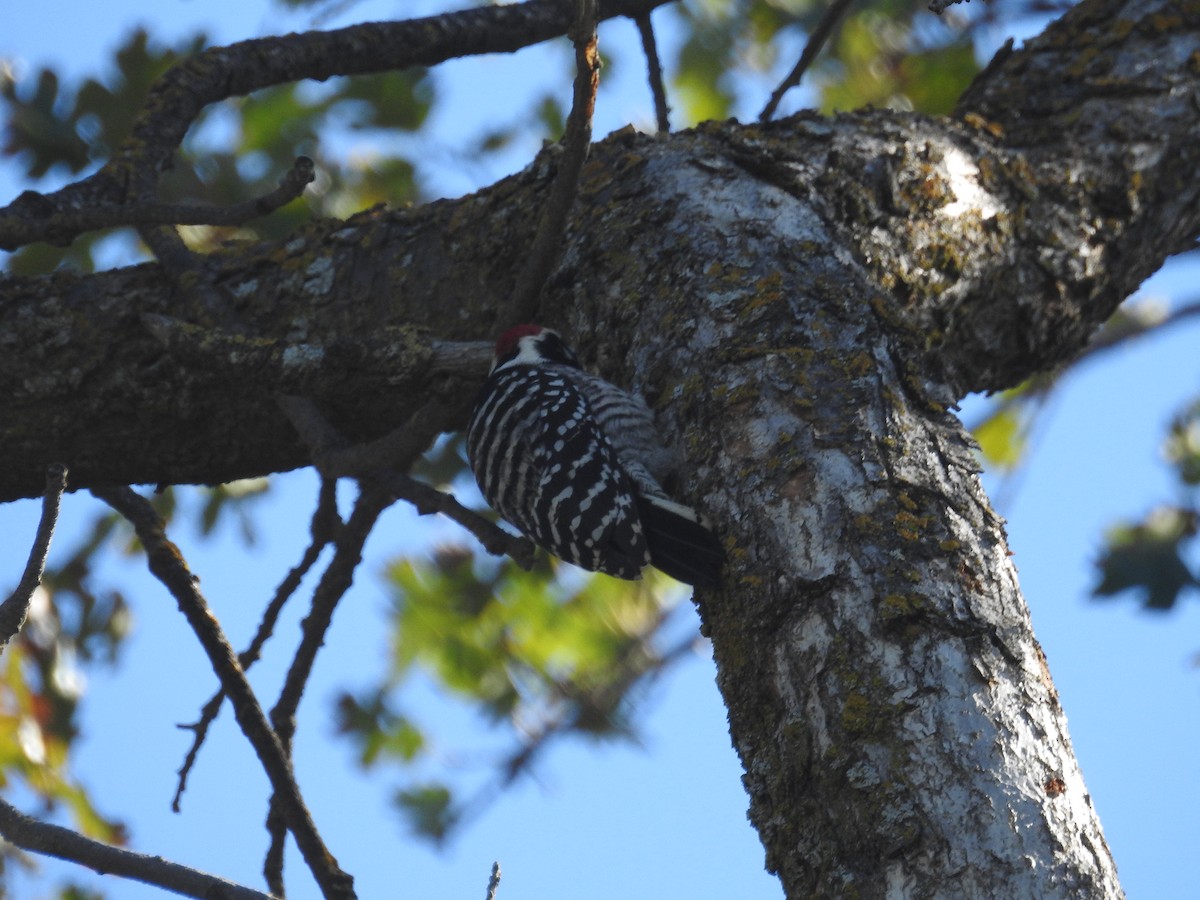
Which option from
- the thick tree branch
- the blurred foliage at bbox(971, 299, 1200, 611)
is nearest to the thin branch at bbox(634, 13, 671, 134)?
the thick tree branch

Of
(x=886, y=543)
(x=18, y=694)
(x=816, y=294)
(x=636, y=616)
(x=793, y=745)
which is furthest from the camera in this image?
(x=18, y=694)

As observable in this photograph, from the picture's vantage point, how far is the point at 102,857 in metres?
1.48

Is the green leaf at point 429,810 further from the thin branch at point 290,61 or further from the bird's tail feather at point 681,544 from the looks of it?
the thin branch at point 290,61

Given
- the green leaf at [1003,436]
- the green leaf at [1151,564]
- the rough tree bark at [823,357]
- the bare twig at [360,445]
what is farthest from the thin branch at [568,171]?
the green leaf at [1003,436]

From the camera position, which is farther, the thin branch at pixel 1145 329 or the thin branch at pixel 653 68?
the thin branch at pixel 1145 329

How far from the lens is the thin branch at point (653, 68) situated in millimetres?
3379

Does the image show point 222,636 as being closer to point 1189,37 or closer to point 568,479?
point 568,479

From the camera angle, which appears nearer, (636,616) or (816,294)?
(816,294)

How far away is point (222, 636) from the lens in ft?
8.95

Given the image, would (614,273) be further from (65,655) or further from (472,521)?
(65,655)

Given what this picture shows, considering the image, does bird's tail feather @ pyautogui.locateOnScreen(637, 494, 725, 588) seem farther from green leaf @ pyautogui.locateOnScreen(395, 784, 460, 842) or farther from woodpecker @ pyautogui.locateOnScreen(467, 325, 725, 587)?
green leaf @ pyautogui.locateOnScreen(395, 784, 460, 842)

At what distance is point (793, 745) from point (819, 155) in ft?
4.70

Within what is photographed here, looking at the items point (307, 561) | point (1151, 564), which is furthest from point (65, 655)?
point (1151, 564)

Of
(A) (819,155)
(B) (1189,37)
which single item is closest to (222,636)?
(A) (819,155)
